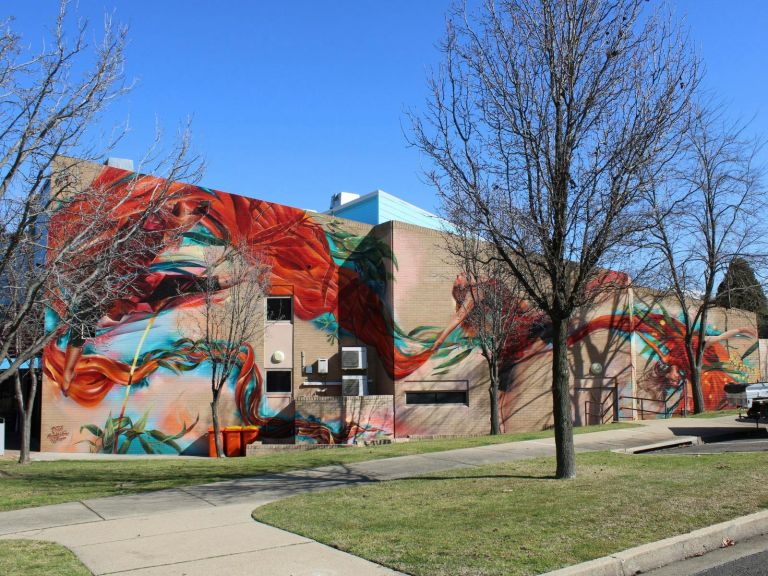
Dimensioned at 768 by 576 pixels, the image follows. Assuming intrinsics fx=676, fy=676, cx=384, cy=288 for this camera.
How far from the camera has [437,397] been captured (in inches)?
982

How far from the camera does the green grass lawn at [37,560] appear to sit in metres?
6.04

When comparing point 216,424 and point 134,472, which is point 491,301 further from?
point 134,472

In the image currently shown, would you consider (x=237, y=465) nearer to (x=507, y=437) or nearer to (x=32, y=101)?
(x=507, y=437)

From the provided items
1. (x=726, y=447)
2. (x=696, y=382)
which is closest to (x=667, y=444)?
(x=726, y=447)

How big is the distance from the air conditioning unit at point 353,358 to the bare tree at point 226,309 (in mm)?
3286

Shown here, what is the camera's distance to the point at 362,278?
26047 mm

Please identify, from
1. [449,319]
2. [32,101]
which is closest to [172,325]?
[449,319]

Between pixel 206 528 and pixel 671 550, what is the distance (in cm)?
516

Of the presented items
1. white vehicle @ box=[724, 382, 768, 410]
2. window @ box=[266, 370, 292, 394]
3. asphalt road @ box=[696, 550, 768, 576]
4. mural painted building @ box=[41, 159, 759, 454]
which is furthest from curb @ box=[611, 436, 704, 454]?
window @ box=[266, 370, 292, 394]

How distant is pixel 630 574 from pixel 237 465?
32.4 ft

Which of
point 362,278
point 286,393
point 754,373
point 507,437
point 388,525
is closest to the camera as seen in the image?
point 388,525

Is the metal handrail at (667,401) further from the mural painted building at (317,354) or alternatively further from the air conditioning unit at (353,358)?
the air conditioning unit at (353,358)

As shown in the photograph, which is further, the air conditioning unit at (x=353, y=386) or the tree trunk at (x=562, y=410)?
the air conditioning unit at (x=353, y=386)

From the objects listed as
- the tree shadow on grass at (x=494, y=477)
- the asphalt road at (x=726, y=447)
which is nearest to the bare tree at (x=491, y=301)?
the asphalt road at (x=726, y=447)
